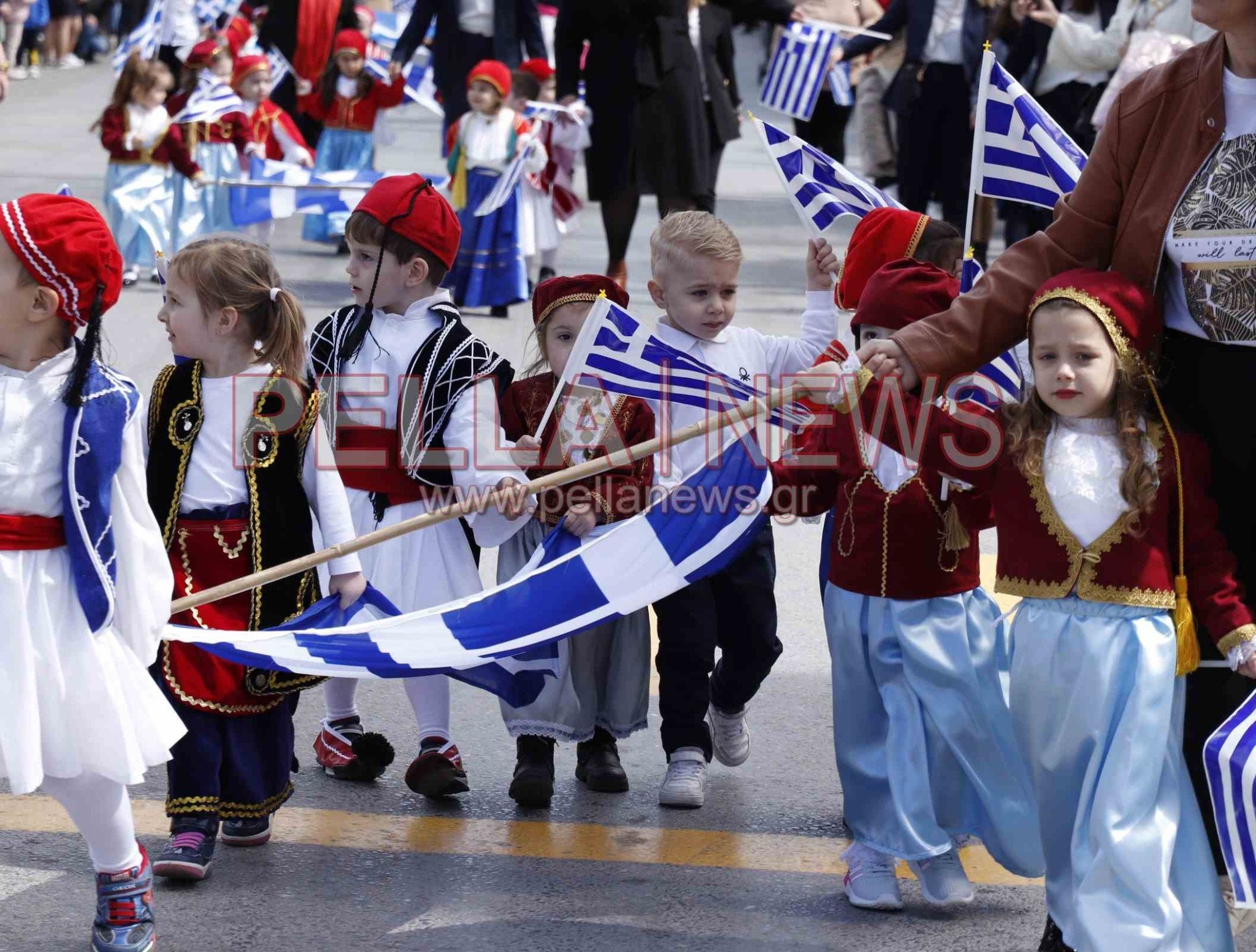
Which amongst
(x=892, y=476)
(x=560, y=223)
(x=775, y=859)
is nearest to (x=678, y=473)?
(x=892, y=476)

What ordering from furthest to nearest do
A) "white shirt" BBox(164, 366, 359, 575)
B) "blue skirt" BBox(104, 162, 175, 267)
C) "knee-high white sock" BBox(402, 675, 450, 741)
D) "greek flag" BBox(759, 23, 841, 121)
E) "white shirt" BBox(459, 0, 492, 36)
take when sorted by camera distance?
"white shirt" BBox(459, 0, 492, 36) < "blue skirt" BBox(104, 162, 175, 267) < "greek flag" BBox(759, 23, 841, 121) < "knee-high white sock" BBox(402, 675, 450, 741) < "white shirt" BBox(164, 366, 359, 575)

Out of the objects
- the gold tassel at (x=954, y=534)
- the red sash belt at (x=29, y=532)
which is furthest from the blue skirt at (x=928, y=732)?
the red sash belt at (x=29, y=532)

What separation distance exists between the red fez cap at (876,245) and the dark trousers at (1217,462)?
0.92 meters

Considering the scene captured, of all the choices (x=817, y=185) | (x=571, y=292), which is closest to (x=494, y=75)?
(x=817, y=185)

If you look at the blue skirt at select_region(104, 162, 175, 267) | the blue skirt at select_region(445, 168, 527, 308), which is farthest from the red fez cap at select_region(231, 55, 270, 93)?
the blue skirt at select_region(445, 168, 527, 308)

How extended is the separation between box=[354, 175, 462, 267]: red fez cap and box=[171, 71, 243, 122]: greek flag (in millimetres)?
7496

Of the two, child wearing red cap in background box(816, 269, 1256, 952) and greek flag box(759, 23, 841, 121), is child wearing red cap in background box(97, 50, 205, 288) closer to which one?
greek flag box(759, 23, 841, 121)

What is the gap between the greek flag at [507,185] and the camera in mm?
10234

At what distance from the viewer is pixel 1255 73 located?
352cm

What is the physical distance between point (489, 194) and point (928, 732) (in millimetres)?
7194

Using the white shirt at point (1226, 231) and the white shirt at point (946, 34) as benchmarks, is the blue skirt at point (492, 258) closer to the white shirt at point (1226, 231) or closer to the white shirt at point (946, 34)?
the white shirt at point (946, 34)

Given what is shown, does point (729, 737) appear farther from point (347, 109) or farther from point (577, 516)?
point (347, 109)

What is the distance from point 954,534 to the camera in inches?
160

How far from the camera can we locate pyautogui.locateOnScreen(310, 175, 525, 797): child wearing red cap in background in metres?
4.54
